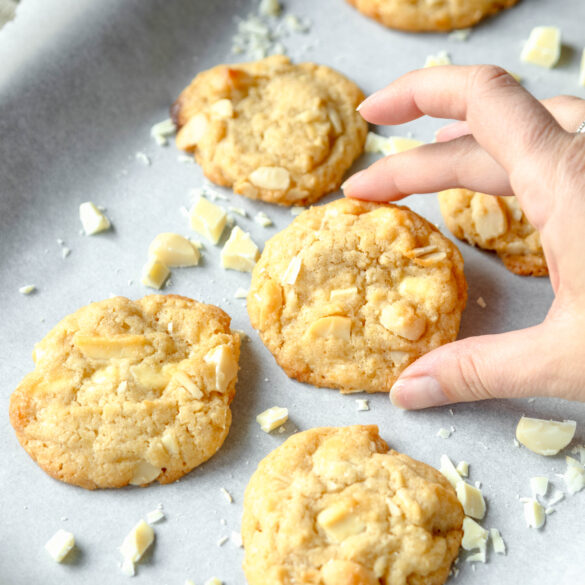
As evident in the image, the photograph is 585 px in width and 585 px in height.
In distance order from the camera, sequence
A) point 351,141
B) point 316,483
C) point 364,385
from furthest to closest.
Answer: point 351,141, point 364,385, point 316,483

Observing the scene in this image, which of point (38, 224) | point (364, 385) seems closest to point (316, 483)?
point (364, 385)

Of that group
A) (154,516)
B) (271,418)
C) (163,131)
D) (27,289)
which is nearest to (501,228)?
(271,418)

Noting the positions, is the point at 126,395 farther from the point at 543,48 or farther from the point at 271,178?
the point at 543,48

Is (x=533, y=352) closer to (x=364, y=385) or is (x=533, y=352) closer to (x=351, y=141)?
(x=364, y=385)

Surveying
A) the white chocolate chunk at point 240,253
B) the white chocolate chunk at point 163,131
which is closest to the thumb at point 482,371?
the white chocolate chunk at point 240,253

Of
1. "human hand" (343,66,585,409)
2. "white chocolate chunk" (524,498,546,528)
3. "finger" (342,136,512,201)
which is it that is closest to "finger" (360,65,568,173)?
"human hand" (343,66,585,409)

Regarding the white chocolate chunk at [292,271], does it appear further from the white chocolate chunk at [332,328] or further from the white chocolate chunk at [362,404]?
the white chocolate chunk at [362,404]
